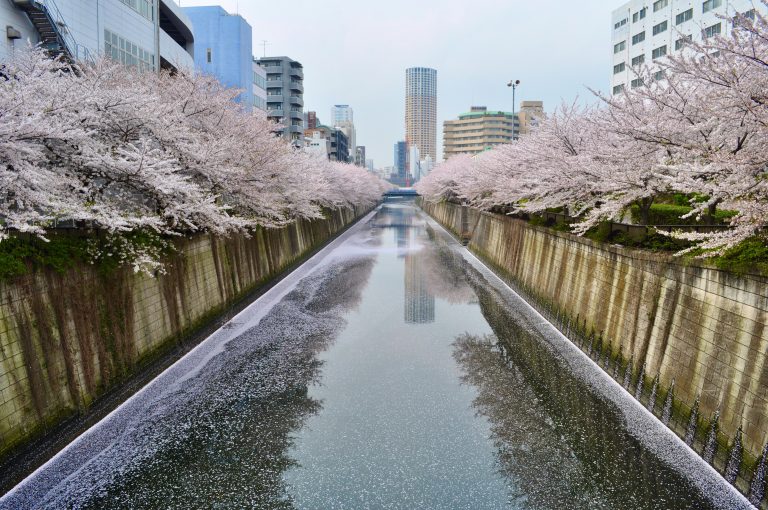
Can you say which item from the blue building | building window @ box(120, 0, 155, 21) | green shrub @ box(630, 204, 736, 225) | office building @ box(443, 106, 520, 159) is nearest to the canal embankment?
green shrub @ box(630, 204, 736, 225)

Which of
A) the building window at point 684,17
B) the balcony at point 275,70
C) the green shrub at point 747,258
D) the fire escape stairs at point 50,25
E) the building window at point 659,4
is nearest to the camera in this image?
the green shrub at point 747,258

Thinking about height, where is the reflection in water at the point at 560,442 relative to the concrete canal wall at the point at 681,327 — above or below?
below

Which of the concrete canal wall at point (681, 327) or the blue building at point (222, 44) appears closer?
the concrete canal wall at point (681, 327)

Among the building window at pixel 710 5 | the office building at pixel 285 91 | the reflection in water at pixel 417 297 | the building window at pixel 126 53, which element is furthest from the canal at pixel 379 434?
the office building at pixel 285 91

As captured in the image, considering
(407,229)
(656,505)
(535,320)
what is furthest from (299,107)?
(656,505)

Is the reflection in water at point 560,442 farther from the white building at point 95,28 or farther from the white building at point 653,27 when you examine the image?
the white building at point 653,27

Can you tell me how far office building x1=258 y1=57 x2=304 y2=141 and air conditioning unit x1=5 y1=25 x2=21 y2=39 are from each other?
62.6m

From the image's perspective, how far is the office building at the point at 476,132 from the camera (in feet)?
478

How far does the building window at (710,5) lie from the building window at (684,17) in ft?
5.04

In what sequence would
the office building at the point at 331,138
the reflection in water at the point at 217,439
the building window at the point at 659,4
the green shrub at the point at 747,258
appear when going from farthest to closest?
the office building at the point at 331,138, the building window at the point at 659,4, the reflection in water at the point at 217,439, the green shrub at the point at 747,258

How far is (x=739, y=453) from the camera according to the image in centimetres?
916

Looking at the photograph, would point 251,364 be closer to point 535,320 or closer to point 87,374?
point 87,374

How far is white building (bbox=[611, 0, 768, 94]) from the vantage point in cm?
4122

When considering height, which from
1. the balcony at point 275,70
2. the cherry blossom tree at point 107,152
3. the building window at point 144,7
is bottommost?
the cherry blossom tree at point 107,152
